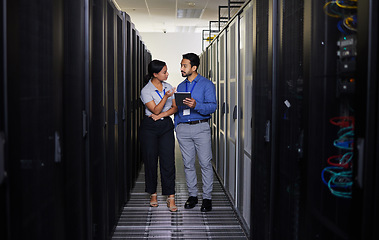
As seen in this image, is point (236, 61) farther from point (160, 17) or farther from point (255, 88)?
point (160, 17)

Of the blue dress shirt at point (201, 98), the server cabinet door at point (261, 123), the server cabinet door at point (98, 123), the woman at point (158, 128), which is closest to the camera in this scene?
the server cabinet door at point (261, 123)

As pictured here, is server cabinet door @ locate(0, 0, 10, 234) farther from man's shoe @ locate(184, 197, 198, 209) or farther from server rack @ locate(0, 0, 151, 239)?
man's shoe @ locate(184, 197, 198, 209)

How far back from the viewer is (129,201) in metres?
4.71

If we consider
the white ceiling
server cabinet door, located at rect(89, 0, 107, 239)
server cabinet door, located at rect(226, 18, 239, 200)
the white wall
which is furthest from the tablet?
the white wall

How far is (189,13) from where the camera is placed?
1155 centimetres

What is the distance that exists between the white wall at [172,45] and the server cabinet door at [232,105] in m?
9.05

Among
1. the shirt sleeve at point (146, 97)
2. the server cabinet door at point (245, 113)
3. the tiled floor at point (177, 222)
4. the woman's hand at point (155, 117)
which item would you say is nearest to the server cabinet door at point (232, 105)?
the server cabinet door at point (245, 113)

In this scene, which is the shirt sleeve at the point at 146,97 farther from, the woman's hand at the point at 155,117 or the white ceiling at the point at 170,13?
the white ceiling at the point at 170,13

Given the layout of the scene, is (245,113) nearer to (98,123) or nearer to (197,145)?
(197,145)

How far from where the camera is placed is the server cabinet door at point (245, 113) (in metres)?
3.38

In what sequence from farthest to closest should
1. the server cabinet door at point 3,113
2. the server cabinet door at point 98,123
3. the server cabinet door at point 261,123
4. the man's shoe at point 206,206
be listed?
1. the man's shoe at point 206,206
2. the server cabinet door at point 98,123
3. the server cabinet door at point 261,123
4. the server cabinet door at point 3,113

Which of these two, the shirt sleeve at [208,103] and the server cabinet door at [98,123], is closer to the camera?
the server cabinet door at [98,123]

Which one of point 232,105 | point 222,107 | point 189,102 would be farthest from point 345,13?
point 222,107

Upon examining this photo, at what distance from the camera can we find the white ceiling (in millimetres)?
10133
